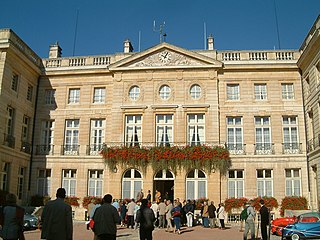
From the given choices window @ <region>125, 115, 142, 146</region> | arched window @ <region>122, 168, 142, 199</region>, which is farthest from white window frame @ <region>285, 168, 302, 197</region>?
window @ <region>125, 115, 142, 146</region>

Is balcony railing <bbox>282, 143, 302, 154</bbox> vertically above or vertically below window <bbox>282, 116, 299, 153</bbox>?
below

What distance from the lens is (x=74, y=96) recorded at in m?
25.1

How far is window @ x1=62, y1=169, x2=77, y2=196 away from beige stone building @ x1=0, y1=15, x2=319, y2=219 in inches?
2.7

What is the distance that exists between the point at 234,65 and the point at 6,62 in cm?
1358

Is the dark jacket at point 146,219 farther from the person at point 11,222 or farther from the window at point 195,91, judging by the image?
the window at point 195,91

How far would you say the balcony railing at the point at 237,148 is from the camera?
22625mm

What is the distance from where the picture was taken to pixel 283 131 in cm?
2280

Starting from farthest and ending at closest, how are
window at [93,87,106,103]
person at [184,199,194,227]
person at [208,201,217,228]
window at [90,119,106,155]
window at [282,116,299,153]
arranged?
window at [93,87,106,103] < window at [90,119,106,155] < window at [282,116,299,153] < person at [184,199,194,227] < person at [208,201,217,228]

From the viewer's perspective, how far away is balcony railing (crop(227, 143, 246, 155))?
74.2ft

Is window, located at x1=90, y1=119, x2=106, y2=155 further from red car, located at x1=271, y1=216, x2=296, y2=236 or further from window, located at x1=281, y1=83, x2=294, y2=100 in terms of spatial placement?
red car, located at x1=271, y1=216, x2=296, y2=236

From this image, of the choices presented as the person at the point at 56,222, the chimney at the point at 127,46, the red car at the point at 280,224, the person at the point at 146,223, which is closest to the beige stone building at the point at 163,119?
the chimney at the point at 127,46

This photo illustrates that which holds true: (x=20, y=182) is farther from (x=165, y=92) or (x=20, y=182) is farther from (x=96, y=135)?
(x=165, y=92)

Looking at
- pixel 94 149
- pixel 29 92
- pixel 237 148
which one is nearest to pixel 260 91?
pixel 237 148

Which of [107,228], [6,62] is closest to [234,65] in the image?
[6,62]
